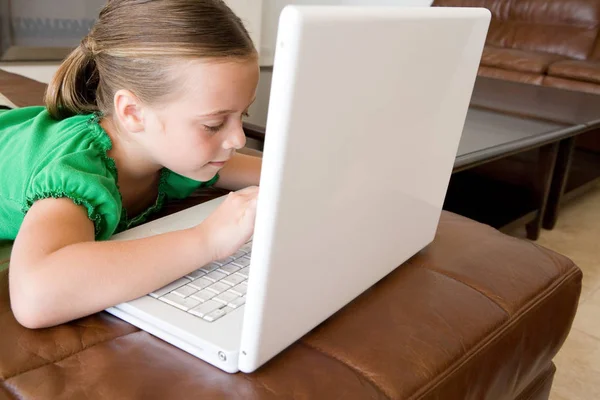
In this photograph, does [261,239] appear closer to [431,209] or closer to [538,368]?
[431,209]

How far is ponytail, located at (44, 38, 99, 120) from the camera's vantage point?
0.89m

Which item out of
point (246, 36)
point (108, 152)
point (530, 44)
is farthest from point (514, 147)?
point (530, 44)

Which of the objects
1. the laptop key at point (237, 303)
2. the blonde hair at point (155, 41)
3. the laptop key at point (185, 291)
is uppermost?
the blonde hair at point (155, 41)

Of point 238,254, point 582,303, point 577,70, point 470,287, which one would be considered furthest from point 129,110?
point 577,70

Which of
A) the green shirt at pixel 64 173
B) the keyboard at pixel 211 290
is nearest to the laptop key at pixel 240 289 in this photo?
the keyboard at pixel 211 290

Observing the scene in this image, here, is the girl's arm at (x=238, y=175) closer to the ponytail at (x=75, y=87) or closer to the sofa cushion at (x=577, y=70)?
the ponytail at (x=75, y=87)

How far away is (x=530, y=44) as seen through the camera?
3.83m

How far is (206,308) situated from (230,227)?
9cm

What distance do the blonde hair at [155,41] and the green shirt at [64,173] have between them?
80 millimetres

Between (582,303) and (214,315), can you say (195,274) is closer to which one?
(214,315)

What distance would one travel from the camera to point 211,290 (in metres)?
0.63

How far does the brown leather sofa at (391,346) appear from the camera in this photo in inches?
20.7

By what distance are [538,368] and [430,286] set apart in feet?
0.77

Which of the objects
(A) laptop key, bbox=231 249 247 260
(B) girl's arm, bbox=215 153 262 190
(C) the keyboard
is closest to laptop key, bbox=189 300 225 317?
(C) the keyboard
